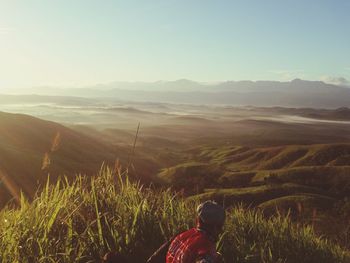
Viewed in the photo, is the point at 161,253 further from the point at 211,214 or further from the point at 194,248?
the point at 211,214

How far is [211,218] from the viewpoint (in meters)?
6.52

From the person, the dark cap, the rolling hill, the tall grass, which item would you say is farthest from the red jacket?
the rolling hill

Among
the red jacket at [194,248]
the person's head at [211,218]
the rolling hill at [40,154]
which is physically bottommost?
the rolling hill at [40,154]

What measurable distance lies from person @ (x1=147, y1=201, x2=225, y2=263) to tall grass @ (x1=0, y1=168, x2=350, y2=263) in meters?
1.85

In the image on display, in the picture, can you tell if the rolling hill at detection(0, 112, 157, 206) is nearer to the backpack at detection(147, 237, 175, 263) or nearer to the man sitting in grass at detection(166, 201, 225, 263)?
the backpack at detection(147, 237, 175, 263)

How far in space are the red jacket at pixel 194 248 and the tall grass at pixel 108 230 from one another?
184 cm

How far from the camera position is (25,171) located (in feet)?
205

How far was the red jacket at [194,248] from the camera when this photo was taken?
250 inches

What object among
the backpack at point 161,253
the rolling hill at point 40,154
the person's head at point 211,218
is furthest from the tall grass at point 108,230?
the rolling hill at point 40,154

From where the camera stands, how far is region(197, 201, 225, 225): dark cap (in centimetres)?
652

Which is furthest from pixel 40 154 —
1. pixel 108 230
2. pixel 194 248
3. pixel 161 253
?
pixel 194 248

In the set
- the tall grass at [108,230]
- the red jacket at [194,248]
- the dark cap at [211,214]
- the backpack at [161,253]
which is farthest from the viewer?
the tall grass at [108,230]

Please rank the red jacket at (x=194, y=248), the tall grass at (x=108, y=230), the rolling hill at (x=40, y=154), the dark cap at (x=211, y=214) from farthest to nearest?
the rolling hill at (x=40, y=154) < the tall grass at (x=108, y=230) < the dark cap at (x=211, y=214) < the red jacket at (x=194, y=248)

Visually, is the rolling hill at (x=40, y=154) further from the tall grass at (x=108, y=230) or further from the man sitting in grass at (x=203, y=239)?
the man sitting in grass at (x=203, y=239)
